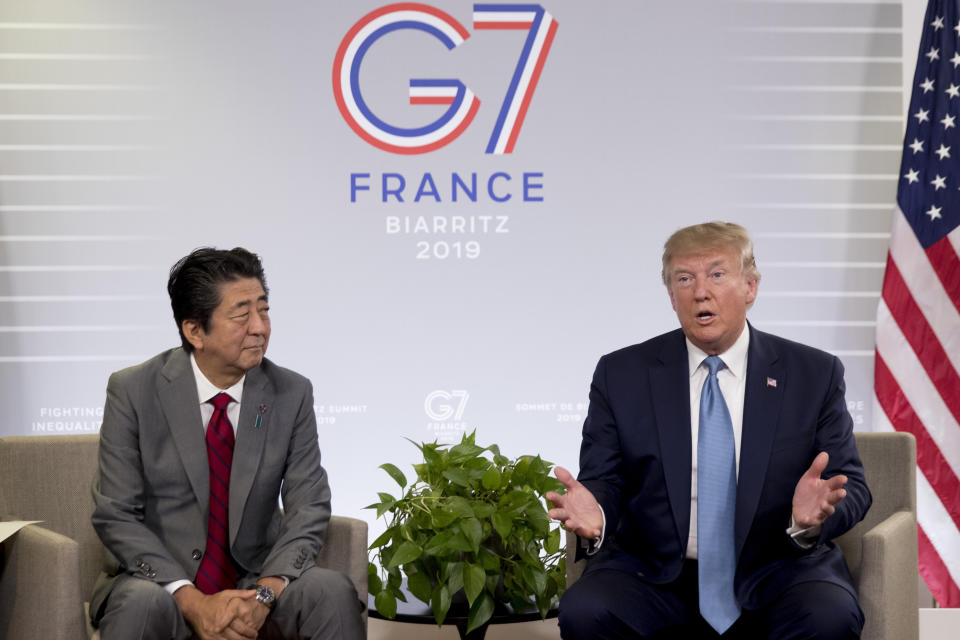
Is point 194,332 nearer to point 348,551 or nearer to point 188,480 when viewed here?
point 188,480

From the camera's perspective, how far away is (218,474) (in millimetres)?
2838

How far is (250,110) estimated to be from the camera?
4.31m

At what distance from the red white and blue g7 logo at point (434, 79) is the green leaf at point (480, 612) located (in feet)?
6.86

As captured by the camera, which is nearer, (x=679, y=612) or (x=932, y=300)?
(x=679, y=612)

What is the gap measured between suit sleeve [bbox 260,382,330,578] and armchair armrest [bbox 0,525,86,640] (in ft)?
1.52

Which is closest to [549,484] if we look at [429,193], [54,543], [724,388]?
[724,388]

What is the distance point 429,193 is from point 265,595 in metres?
2.11

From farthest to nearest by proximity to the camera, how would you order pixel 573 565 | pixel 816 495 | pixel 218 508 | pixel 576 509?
pixel 573 565 < pixel 218 508 < pixel 576 509 < pixel 816 495

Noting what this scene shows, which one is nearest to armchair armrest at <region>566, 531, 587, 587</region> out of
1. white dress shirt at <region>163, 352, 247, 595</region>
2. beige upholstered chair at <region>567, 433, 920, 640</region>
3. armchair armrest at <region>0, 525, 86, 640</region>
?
beige upholstered chair at <region>567, 433, 920, 640</region>

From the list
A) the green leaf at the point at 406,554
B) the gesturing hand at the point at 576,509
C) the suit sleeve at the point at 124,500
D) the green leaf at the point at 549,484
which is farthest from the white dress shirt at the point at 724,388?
the suit sleeve at the point at 124,500

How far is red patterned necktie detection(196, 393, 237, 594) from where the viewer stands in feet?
9.14

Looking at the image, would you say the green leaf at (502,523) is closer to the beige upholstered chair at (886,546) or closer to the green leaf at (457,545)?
the green leaf at (457,545)

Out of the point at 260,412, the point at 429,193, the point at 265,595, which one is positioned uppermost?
the point at 429,193

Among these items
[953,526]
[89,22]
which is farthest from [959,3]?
[89,22]
